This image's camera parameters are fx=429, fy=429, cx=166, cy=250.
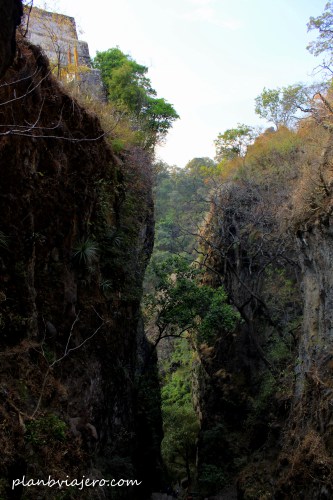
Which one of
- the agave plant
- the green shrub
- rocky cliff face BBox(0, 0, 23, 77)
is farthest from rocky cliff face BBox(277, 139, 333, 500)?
rocky cliff face BBox(0, 0, 23, 77)

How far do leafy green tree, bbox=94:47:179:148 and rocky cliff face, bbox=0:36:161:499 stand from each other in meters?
8.45

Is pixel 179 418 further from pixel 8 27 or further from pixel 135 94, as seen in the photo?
pixel 8 27

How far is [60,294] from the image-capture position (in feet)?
32.4

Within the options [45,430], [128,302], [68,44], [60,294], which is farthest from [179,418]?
[68,44]

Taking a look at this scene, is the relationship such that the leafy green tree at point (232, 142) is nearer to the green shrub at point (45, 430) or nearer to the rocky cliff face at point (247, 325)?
the rocky cliff face at point (247, 325)

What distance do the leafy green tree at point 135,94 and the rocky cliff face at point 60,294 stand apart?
8454 mm

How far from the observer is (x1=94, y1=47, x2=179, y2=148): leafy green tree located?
22.0 m

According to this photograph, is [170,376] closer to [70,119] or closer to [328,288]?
[328,288]

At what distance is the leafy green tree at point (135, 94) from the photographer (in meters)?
22.0

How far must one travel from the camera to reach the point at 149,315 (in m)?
17.3

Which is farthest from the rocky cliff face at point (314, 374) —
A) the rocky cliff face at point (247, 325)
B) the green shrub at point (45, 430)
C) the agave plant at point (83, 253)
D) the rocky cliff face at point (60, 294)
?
the agave plant at point (83, 253)

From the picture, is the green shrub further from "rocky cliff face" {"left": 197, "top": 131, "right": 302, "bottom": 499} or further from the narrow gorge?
"rocky cliff face" {"left": 197, "top": 131, "right": 302, "bottom": 499}

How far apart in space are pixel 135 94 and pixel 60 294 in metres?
15.3

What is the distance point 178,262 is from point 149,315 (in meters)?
2.46
